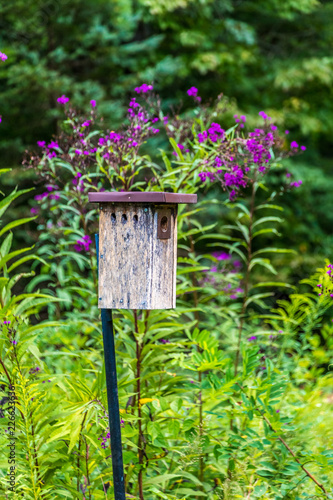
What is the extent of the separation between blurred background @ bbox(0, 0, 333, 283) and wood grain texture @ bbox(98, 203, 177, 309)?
4.86m

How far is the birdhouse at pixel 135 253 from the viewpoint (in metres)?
2.21

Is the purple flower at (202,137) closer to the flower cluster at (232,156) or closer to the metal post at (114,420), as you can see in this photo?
the flower cluster at (232,156)

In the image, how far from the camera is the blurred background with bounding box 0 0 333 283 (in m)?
7.48

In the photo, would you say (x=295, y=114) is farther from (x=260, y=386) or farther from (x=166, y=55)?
(x=260, y=386)

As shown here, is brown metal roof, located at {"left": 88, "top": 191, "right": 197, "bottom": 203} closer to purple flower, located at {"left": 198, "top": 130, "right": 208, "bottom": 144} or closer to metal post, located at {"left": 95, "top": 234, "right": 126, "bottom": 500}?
metal post, located at {"left": 95, "top": 234, "right": 126, "bottom": 500}

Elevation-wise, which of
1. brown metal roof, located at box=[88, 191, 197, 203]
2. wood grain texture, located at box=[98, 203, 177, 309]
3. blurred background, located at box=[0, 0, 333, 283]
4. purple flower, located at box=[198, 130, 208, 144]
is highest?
blurred background, located at box=[0, 0, 333, 283]

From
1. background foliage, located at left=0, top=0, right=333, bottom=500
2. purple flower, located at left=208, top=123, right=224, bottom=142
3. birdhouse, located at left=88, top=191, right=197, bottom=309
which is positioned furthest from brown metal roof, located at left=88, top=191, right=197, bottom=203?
purple flower, located at left=208, top=123, right=224, bottom=142

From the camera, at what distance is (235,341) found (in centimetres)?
362

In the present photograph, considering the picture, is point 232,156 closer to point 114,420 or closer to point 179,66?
point 114,420

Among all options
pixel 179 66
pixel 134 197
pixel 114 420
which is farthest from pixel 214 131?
pixel 179 66

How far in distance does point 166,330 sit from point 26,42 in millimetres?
6222

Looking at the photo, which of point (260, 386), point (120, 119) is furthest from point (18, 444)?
point (120, 119)

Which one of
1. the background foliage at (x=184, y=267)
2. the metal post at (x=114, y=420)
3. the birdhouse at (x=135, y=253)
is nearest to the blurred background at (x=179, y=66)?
the background foliage at (x=184, y=267)

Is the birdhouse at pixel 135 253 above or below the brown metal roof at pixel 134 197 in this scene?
below
